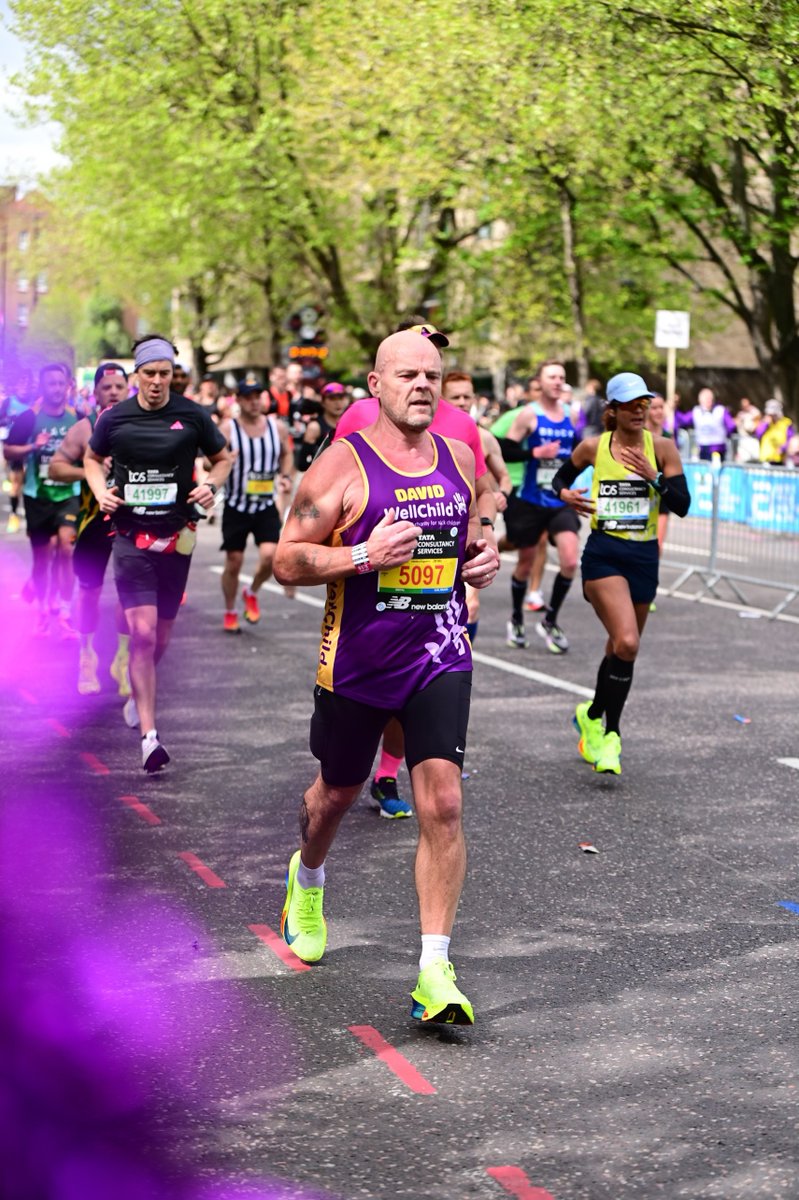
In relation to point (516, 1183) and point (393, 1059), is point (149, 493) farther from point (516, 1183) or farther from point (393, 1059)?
point (516, 1183)

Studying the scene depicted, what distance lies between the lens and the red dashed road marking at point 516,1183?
3.98 metres

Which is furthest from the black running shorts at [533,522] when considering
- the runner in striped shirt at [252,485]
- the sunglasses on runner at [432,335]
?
the sunglasses on runner at [432,335]

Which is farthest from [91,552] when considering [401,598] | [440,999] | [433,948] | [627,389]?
[440,999]

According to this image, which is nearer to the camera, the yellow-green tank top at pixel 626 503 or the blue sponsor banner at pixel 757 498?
the yellow-green tank top at pixel 626 503

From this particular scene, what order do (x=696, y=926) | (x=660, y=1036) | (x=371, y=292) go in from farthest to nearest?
(x=371, y=292) → (x=696, y=926) → (x=660, y=1036)

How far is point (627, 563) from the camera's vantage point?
887 cm

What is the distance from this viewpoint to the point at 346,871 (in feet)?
22.8

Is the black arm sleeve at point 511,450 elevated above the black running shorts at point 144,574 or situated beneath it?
elevated above

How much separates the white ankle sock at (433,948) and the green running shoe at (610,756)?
352 cm

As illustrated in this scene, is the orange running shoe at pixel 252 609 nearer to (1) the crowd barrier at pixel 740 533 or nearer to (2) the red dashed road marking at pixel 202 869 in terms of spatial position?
(1) the crowd barrier at pixel 740 533

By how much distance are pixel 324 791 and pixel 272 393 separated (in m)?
22.3

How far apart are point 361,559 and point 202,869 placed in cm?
217

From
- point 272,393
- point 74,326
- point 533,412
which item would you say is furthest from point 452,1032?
point 74,326

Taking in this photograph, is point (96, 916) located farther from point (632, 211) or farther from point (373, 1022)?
point (632, 211)
